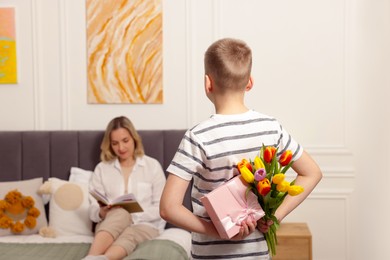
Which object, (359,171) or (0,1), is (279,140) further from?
(0,1)

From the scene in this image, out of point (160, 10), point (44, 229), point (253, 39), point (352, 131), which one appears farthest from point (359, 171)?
point (44, 229)

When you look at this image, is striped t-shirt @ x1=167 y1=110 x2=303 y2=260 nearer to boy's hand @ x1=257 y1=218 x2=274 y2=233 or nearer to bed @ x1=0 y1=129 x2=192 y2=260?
boy's hand @ x1=257 y1=218 x2=274 y2=233

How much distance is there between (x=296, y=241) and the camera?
12.1ft

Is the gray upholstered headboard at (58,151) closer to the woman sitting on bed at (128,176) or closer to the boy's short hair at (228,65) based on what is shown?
the woman sitting on bed at (128,176)

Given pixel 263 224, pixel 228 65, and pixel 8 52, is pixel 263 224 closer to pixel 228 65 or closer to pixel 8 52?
pixel 228 65

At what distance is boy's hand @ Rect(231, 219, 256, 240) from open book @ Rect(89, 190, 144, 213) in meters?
1.71

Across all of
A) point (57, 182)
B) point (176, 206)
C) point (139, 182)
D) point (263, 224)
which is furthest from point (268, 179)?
point (57, 182)

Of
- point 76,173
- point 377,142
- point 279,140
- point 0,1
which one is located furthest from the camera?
point 0,1

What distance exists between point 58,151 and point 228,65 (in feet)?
8.48

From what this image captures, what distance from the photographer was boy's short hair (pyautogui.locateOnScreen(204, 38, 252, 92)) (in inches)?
68.4

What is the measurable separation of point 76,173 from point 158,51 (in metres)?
1.06

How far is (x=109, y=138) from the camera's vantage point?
389 centimetres

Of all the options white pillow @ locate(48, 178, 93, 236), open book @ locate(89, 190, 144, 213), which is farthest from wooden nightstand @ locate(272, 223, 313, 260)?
white pillow @ locate(48, 178, 93, 236)

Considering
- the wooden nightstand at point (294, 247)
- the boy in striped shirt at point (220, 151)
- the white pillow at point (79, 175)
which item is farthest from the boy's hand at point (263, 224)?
the white pillow at point (79, 175)
